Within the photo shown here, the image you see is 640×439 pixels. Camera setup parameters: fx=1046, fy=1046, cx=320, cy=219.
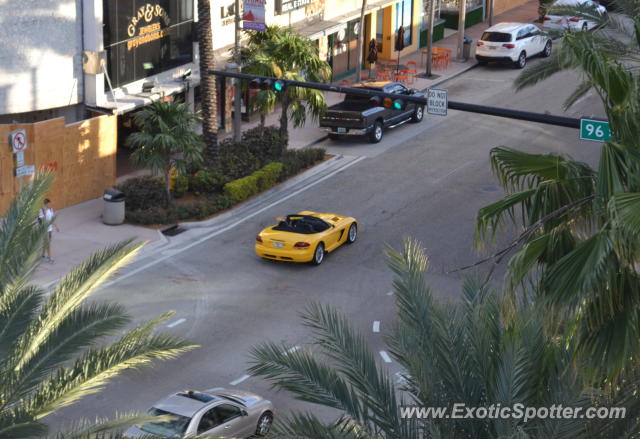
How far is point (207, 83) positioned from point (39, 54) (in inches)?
210

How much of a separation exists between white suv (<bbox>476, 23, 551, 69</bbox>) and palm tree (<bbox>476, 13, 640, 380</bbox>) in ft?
114

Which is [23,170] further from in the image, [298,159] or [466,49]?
[466,49]

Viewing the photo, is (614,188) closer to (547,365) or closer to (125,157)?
(547,365)

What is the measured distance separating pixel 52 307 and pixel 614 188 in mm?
5818

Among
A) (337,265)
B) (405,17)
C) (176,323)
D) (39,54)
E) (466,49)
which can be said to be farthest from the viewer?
(405,17)

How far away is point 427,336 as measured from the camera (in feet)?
33.2

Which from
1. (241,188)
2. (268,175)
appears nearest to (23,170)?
(241,188)

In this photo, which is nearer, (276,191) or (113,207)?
(113,207)

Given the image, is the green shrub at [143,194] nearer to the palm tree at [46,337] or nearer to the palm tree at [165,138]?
the palm tree at [165,138]

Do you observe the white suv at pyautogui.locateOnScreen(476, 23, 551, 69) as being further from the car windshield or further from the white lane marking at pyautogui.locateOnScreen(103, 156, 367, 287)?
the car windshield

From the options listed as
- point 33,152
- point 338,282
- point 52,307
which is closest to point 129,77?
point 33,152

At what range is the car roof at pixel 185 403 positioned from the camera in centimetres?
1578

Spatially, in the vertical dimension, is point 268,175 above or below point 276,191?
above

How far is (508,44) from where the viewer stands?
46.2 metres
